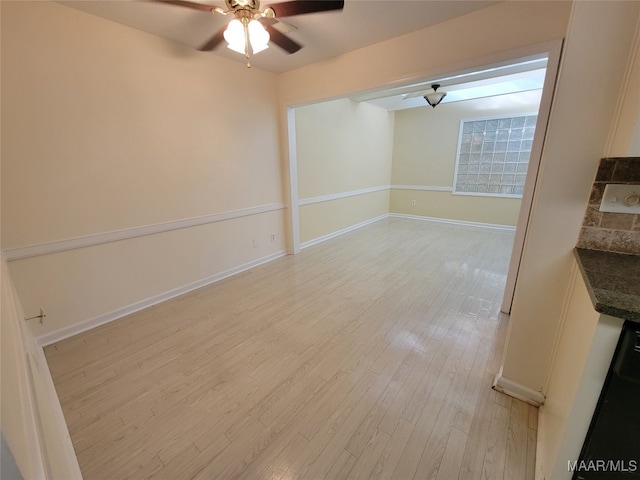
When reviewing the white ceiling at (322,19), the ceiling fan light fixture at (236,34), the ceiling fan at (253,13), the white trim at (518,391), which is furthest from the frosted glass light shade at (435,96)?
the white trim at (518,391)

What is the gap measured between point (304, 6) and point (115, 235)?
2288mm

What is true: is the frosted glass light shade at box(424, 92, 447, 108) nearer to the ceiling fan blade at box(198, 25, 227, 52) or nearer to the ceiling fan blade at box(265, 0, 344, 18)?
the ceiling fan blade at box(265, 0, 344, 18)

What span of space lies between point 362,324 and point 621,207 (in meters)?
1.69

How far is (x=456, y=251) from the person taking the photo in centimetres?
395

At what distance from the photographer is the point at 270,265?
3.59 metres

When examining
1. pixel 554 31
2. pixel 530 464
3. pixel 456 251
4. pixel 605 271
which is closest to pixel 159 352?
pixel 530 464

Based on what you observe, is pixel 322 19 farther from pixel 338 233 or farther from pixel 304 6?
pixel 338 233

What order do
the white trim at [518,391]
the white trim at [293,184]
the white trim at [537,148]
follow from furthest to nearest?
the white trim at [293,184]
the white trim at [537,148]
the white trim at [518,391]

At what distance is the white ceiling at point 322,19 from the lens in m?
1.88

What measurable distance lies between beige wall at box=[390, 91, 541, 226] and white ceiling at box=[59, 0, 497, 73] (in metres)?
3.59

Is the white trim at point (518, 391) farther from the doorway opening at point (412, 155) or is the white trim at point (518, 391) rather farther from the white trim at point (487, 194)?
the white trim at point (487, 194)

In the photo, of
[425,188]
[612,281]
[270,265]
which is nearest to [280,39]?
[612,281]

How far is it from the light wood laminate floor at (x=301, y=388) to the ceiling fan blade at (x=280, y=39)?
7.18 feet

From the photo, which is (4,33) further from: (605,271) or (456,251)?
(456,251)
